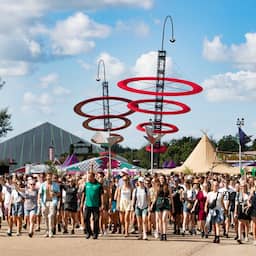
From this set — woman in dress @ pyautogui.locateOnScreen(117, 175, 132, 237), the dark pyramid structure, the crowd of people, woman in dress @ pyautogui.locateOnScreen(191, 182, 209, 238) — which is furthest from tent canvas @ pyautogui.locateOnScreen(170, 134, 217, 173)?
the dark pyramid structure

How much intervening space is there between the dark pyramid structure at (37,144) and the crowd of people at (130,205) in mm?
106909

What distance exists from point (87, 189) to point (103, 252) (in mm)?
3664

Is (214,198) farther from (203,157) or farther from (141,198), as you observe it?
(203,157)

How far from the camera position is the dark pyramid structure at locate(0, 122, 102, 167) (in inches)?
5241

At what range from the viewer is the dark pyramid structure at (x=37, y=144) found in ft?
437

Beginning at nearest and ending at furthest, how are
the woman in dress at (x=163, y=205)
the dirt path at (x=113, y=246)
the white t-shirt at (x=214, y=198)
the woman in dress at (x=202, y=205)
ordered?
the dirt path at (x=113, y=246), the woman in dress at (x=163, y=205), the white t-shirt at (x=214, y=198), the woman in dress at (x=202, y=205)

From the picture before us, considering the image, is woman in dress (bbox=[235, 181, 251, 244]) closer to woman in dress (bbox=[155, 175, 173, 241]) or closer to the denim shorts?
woman in dress (bbox=[155, 175, 173, 241])

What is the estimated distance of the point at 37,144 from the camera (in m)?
141

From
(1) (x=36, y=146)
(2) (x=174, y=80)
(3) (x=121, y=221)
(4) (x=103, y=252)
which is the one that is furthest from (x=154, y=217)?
(1) (x=36, y=146)

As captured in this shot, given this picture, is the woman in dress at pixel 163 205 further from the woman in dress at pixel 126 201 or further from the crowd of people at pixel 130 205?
the woman in dress at pixel 126 201

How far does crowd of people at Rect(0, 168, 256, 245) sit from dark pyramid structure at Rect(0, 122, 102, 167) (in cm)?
10691

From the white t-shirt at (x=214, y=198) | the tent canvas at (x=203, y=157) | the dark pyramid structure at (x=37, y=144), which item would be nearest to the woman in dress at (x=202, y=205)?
the white t-shirt at (x=214, y=198)

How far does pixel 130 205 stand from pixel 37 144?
12442 cm

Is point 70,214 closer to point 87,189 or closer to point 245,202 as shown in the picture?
point 87,189
